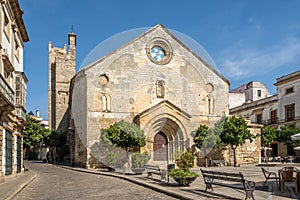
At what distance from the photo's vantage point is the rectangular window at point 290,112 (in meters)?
36.8

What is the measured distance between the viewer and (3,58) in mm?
14914

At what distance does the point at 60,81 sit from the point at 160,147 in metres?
22.2

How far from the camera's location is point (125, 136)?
21438mm

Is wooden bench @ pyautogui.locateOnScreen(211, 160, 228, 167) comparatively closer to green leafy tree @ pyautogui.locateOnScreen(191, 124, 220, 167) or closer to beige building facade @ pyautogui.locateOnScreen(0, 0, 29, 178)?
green leafy tree @ pyautogui.locateOnScreen(191, 124, 220, 167)

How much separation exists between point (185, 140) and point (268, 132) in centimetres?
1187

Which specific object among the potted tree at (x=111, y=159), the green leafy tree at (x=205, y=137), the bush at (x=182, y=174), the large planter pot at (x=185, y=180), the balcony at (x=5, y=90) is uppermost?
the balcony at (x=5, y=90)

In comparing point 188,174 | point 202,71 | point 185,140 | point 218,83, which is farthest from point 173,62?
point 188,174

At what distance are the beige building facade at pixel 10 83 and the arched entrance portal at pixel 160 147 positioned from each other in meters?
9.91

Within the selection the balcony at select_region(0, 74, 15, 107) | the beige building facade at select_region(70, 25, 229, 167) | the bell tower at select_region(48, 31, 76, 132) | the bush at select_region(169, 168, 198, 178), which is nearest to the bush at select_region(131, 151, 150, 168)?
the beige building facade at select_region(70, 25, 229, 167)

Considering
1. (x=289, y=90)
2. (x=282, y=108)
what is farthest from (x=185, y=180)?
(x=282, y=108)

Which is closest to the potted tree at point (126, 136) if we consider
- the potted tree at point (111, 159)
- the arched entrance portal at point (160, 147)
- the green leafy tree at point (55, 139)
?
the potted tree at point (111, 159)

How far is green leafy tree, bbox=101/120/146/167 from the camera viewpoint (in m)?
21.5

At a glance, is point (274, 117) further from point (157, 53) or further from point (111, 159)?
point (111, 159)

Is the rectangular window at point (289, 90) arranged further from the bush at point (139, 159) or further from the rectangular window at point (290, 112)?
the bush at point (139, 159)
